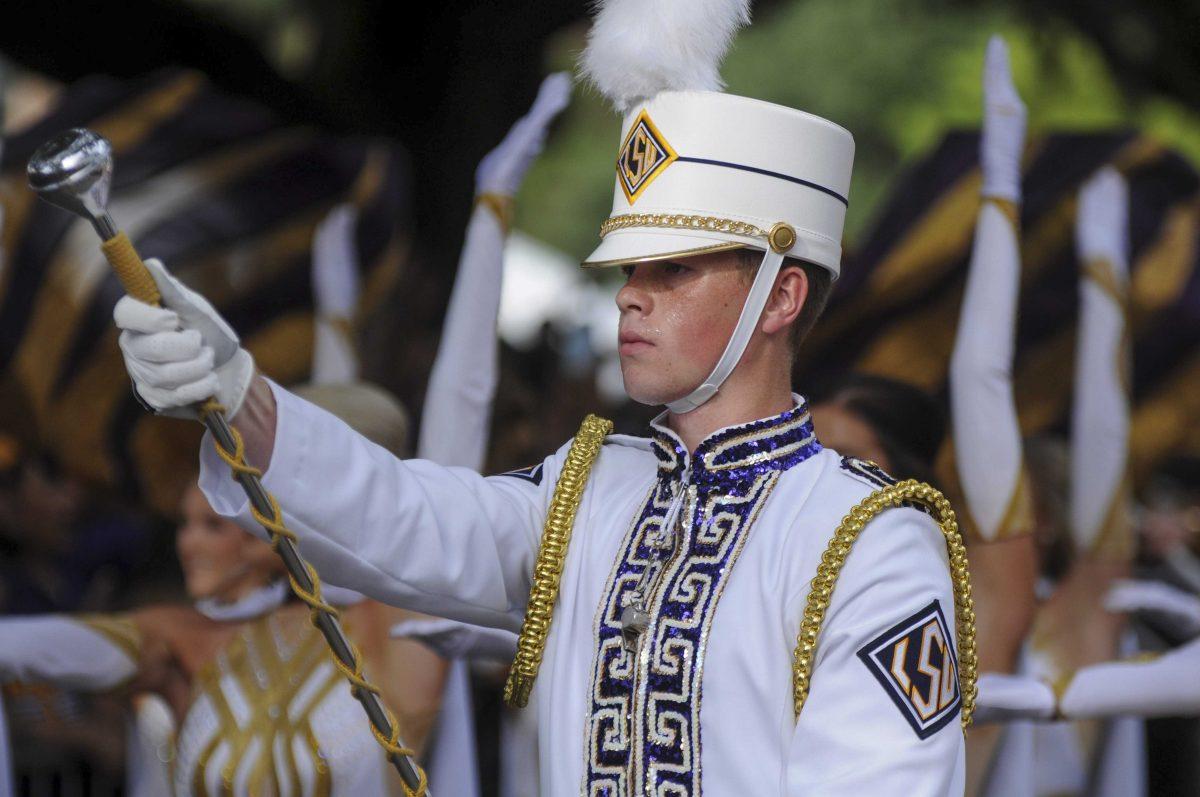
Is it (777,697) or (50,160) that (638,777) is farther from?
(50,160)

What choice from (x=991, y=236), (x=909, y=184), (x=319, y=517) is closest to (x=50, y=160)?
(x=319, y=517)

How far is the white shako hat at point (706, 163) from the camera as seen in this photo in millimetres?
2424

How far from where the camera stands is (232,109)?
5250 millimetres

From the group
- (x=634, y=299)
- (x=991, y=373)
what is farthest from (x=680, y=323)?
(x=991, y=373)

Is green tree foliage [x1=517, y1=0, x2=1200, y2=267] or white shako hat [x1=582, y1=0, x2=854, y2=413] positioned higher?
green tree foliage [x1=517, y1=0, x2=1200, y2=267]

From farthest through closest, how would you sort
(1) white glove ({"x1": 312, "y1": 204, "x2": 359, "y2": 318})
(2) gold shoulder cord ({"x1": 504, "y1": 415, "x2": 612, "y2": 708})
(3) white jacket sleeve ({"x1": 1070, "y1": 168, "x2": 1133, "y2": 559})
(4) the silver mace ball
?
(1) white glove ({"x1": 312, "y1": 204, "x2": 359, "y2": 318}), (3) white jacket sleeve ({"x1": 1070, "y1": 168, "x2": 1133, "y2": 559}), (2) gold shoulder cord ({"x1": 504, "y1": 415, "x2": 612, "y2": 708}), (4) the silver mace ball

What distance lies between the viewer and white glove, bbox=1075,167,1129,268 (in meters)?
4.51

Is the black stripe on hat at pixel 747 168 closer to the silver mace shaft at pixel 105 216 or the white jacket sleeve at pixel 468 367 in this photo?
→ the silver mace shaft at pixel 105 216

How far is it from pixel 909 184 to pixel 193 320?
319 cm

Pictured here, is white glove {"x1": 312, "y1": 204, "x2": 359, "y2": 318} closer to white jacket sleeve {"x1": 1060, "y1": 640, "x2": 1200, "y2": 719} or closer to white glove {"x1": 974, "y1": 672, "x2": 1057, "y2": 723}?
white glove {"x1": 974, "y1": 672, "x2": 1057, "y2": 723}

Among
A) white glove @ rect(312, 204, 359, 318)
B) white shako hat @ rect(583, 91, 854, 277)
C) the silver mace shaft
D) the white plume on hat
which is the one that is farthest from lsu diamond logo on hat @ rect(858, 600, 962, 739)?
white glove @ rect(312, 204, 359, 318)

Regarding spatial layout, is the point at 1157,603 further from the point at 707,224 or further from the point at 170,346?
the point at 170,346

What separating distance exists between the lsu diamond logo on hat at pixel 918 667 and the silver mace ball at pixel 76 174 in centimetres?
117

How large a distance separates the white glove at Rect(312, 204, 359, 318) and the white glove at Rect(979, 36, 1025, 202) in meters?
1.95
